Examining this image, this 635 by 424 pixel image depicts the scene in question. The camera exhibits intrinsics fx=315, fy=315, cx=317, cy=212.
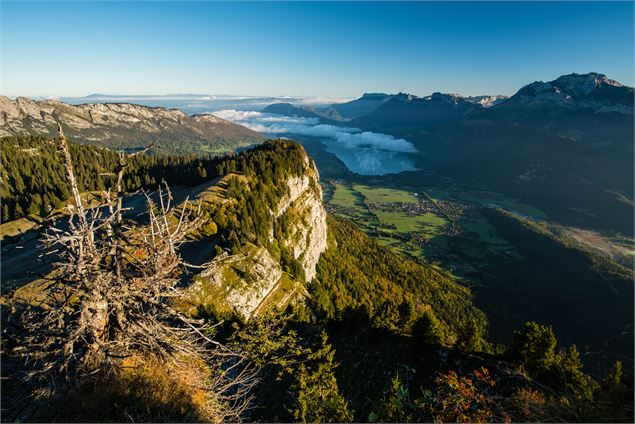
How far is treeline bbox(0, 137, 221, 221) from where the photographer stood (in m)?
116

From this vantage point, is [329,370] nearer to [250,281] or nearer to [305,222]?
[250,281]

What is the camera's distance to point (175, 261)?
37.6 ft

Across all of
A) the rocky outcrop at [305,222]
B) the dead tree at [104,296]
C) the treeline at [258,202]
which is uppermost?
the dead tree at [104,296]

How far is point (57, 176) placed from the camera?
144125 millimetres

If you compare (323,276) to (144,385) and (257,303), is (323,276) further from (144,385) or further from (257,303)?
(144,385)

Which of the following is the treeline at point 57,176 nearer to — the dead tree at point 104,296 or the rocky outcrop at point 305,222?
the rocky outcrop at point 305,222

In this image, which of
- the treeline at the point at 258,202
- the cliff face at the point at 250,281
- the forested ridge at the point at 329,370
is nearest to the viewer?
the forested ridge at the point at 329,370

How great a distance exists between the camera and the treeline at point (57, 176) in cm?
11569

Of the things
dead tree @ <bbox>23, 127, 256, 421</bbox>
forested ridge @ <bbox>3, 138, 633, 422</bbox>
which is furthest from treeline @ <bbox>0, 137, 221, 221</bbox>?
dead tree @ <bbox>23, 127, 256, 421</bbox>

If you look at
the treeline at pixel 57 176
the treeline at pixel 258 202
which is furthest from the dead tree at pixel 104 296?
the treeline at pixel 57 176

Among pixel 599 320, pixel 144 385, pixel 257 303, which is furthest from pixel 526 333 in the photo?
pixel 599 320

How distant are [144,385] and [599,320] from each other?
819 feet

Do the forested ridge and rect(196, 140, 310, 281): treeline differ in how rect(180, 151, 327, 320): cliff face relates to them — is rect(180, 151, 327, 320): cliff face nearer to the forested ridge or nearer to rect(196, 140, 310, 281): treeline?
the forested ridge

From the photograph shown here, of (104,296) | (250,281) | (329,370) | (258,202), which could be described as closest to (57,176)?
(258,202)
